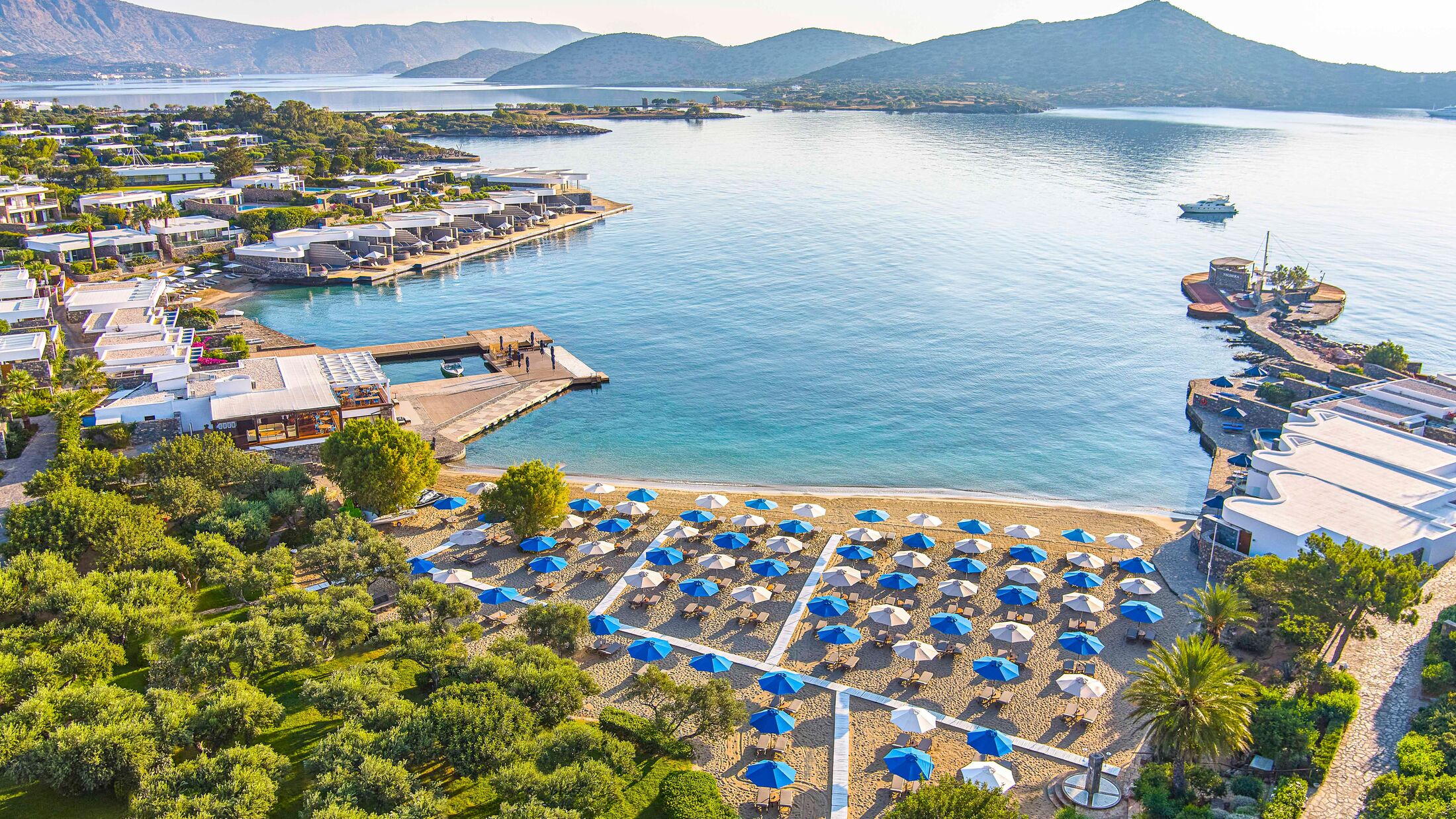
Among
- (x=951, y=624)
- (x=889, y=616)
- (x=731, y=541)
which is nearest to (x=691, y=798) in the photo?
(x=889, y=616)

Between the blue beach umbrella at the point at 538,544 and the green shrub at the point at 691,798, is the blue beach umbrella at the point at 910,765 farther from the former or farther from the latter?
the blue beach umbrella at the point at 538,544

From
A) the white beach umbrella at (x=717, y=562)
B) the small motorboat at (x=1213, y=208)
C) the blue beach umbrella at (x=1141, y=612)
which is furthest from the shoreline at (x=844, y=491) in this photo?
the small motorboat at (x=1213, y=208)

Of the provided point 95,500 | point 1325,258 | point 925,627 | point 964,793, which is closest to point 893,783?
point 964,793

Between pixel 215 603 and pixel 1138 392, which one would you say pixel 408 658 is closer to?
pixel 215 603

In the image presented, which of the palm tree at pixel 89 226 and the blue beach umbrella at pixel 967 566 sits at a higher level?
the palm tree at pixel 89 226

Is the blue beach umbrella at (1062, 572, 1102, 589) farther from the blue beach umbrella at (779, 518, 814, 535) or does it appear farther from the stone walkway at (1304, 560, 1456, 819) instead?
the blue beach umbrella at (779, 518, 814, 535)

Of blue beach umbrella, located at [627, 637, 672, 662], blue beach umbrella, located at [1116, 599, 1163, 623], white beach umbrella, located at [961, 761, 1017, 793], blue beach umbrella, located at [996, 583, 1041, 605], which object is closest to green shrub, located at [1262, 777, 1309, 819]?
white beach umbrella, located at [961, 761, 1017, 793]

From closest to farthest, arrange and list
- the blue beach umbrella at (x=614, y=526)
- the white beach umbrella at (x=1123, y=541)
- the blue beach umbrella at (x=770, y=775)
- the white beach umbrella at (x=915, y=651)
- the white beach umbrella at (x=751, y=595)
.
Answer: the blue beach umbrella at (x=770, y=775), the white beach umbrella at (x=915, y=651), the white beach umbrella at (x=751, y=595), the white beach umbrella at (x=1123, y=541), the blue beach umbrella at (x=614, y=526)
